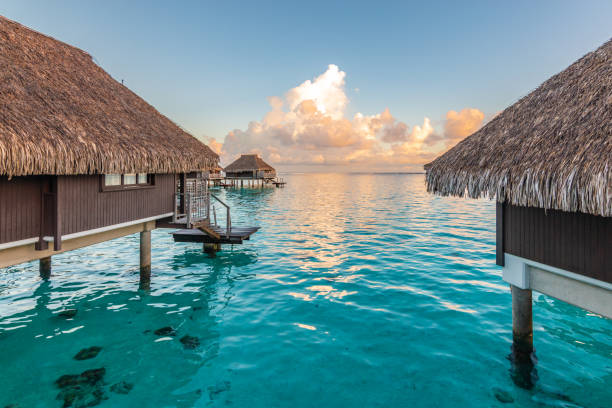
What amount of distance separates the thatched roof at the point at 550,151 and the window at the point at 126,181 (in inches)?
346

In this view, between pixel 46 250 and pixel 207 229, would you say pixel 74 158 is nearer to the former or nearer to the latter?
pixel 46 250

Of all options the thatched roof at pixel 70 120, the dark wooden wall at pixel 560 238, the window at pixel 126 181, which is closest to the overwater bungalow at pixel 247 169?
the thatched roof at pixel 70 120

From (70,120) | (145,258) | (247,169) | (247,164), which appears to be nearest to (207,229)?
(145,258)

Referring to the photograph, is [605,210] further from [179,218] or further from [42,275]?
[42,275]

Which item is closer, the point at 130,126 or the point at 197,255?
the point at 130,126

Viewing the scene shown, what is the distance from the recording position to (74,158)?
7.43 meters

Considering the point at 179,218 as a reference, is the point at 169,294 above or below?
below

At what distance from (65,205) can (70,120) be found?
7.04ft

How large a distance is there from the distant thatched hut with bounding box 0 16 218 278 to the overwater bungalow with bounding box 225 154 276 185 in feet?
157

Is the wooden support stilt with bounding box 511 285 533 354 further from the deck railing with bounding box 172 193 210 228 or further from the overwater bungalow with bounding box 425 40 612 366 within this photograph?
the deck railing with bounding box 172 193 210 228

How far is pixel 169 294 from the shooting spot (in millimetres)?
10547

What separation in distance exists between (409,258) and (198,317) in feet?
32.1

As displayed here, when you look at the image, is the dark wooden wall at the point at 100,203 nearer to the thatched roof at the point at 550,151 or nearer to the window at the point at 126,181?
the window at the point at 126,181

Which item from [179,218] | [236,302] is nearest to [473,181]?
[236,302]
